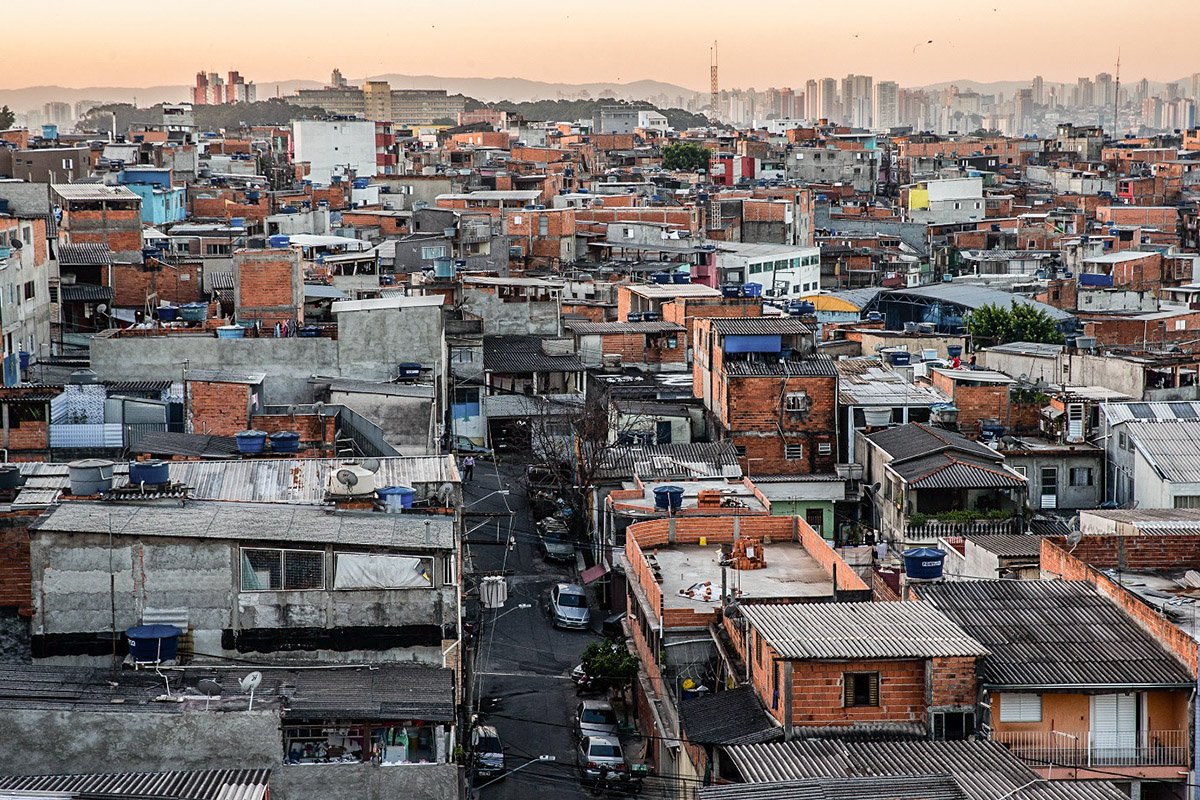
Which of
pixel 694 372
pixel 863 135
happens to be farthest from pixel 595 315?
pixel 863 135

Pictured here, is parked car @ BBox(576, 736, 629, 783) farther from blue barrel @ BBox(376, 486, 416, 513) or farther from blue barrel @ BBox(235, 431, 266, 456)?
blue barrel @ BBox(235, 431, 266, 456)

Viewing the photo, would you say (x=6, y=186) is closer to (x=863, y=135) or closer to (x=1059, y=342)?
(x=1059, y=342)

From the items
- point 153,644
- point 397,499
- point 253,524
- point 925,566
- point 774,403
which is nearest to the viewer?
point 153,644

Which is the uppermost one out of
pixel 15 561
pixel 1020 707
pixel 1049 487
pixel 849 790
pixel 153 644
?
pixel 15 561

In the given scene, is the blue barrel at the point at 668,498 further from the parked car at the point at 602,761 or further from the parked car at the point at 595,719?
the parked car at the point at 602,761

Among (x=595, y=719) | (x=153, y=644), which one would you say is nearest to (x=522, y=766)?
(x=595, y=719)

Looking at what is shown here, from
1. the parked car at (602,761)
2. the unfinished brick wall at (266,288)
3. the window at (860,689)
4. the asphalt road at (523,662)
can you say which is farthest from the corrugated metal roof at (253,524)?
the unfinished brick wall at (266,288)

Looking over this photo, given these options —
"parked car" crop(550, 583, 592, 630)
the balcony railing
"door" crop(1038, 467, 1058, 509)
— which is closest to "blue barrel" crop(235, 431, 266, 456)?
"parked car" crop(550, 583, 592, 630)

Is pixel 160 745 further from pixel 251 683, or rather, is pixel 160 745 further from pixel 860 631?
pixel 860 631
